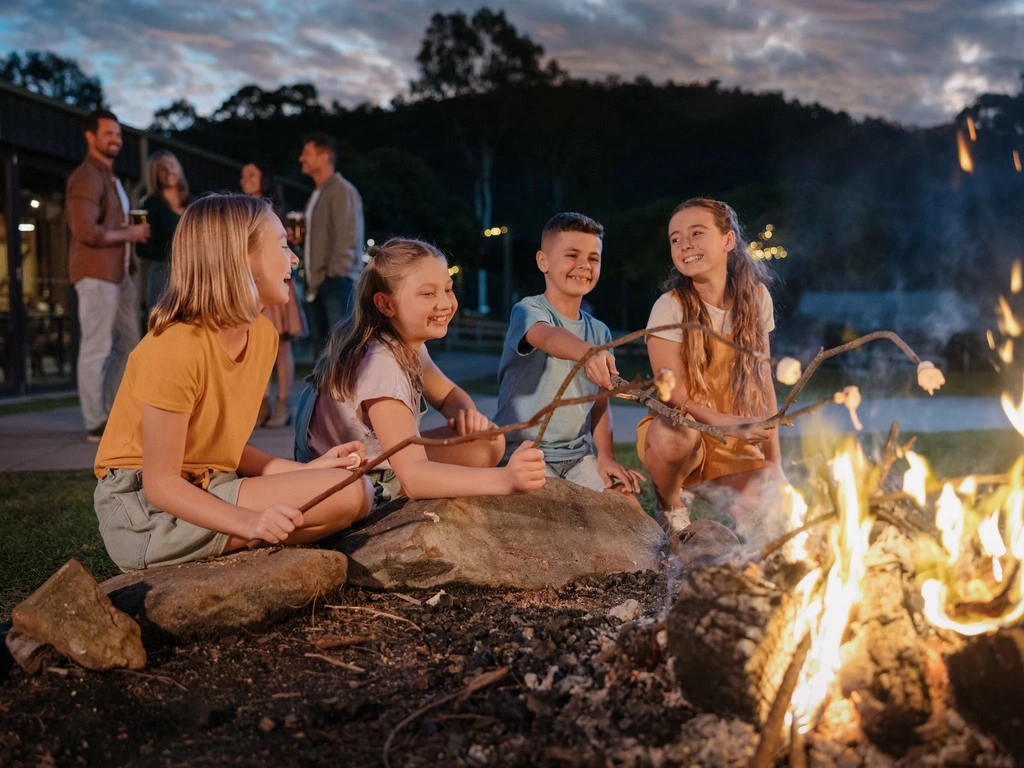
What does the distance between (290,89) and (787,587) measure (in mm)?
55595

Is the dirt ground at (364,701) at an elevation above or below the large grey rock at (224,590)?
below

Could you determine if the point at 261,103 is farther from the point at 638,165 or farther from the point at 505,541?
the point at 505,541

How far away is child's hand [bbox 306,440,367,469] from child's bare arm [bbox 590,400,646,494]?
1148mm

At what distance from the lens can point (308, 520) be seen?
9.11 ft

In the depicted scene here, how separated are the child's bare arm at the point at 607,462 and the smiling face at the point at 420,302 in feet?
3.16

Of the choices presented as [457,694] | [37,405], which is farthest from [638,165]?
[457,694]

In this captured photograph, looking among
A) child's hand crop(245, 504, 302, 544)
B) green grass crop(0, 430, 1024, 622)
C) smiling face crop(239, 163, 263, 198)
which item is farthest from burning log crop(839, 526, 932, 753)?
smiling face crop(239, 163, 263, 198)

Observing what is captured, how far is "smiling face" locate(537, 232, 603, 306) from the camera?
3.96 metres

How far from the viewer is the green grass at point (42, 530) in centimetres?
315

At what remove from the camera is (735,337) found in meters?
3.71

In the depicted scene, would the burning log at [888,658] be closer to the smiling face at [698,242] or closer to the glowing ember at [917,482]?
the glowing ember at [917,482]

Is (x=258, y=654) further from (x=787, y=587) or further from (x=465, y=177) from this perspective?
(x=465, y=177)

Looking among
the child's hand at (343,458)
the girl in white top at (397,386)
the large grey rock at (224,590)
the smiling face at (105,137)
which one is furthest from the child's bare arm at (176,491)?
the smiling face at (105,137)

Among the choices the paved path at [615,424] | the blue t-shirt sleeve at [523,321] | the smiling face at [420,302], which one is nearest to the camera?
the smiling face at [420,302]
